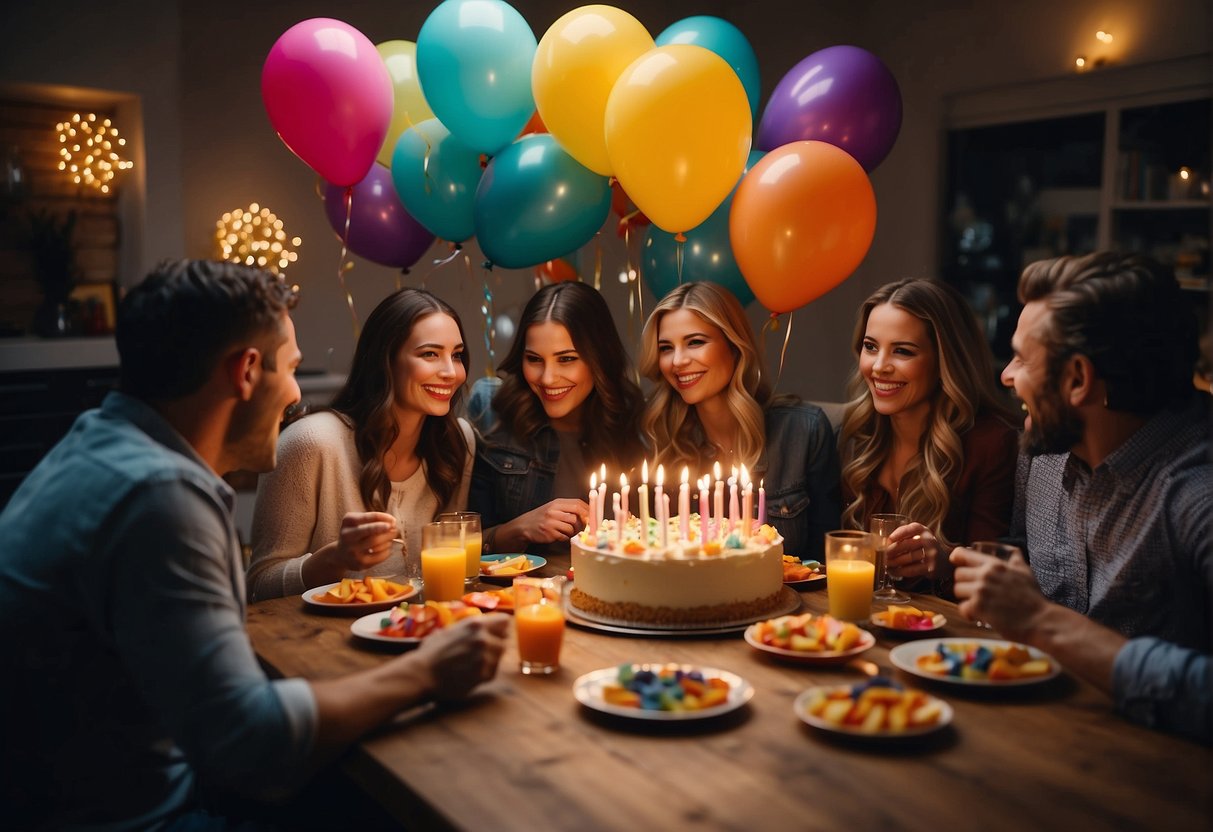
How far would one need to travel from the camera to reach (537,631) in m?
1.84

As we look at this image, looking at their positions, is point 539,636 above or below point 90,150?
below

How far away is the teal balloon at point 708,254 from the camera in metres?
3.19

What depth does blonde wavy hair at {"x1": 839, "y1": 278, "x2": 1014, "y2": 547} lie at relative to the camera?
9.23 ft

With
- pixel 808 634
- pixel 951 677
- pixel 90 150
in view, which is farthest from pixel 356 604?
pixel 90 150

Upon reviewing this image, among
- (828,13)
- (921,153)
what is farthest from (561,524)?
(828,13)

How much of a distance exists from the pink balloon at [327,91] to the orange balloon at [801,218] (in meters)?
1.07

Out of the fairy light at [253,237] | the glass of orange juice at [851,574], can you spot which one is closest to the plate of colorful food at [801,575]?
the glass of orange juice at [851,574]

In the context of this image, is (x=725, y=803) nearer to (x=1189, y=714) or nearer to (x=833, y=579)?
(x=1189, y=714)

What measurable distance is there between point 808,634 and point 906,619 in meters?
0.27

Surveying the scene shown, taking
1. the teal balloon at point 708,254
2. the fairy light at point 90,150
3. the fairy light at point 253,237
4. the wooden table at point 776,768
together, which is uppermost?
the fairy light at point 90,150

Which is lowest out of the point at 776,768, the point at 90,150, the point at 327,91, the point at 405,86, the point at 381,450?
the point at 776,768

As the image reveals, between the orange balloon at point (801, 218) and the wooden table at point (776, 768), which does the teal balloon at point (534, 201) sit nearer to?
the orange balloon at point (801, 218)

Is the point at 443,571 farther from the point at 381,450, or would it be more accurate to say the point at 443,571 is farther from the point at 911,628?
the point at 911,628

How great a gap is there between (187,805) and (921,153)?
5855 millimetres
